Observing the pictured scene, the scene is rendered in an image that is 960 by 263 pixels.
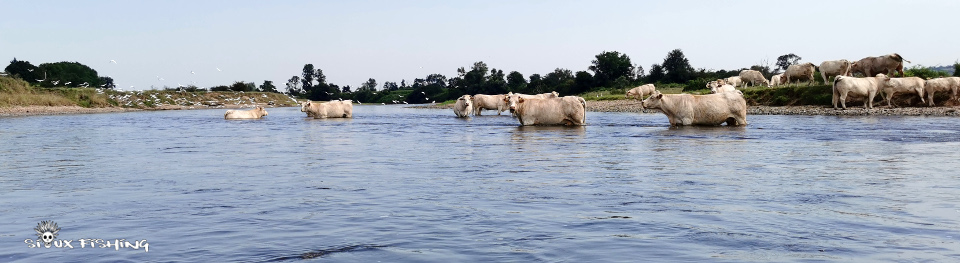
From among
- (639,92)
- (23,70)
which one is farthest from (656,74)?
(23,70)

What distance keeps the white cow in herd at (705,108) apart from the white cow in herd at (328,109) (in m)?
21.3

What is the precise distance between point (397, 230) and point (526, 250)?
5.10 feet

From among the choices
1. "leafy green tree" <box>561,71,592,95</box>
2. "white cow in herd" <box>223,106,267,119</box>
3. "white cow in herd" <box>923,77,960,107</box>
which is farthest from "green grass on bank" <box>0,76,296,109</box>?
"white cow in herd" <box>923,77,960,107</box>

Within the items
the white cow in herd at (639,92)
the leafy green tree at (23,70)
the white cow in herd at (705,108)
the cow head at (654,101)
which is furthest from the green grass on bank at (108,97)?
the white cow in herd at (705,108)

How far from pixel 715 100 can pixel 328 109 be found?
2310 cm

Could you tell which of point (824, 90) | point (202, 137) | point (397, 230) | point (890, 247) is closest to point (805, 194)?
point (890, 247)

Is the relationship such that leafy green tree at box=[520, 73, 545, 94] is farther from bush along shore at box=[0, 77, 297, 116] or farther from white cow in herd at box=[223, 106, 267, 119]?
white cow in herd at box=[223, 106, 267, 119]

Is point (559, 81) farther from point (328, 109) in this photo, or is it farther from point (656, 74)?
point (328, 109)

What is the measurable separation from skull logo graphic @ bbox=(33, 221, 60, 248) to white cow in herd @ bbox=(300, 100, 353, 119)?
3572 centimetres

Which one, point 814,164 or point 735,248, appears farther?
point 814,164

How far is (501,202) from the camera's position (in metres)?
10.1

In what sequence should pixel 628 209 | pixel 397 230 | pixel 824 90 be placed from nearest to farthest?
pixel 397 230
pixel 628 209
pixel 824 90

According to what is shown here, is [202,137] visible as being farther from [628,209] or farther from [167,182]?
[628,209]

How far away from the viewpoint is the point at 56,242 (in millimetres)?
7617
